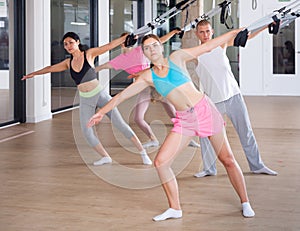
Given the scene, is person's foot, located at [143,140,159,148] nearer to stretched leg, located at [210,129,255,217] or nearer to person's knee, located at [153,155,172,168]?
stretched leg, located at [210,129,255,217]

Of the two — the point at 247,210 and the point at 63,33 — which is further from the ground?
the point at 63,33

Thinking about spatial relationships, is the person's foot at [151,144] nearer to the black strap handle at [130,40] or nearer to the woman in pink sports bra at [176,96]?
the black strap handle at [130,40]

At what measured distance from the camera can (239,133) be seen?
5609 millimetres

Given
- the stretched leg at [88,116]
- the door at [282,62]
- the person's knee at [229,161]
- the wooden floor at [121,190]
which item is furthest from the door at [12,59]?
the door at [282,62]

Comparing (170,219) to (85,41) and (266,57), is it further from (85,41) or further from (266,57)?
(266,57)

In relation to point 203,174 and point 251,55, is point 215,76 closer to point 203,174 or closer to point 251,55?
point 203,174

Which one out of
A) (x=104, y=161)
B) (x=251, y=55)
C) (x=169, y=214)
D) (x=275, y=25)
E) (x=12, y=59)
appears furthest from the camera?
(x=251, y=55)

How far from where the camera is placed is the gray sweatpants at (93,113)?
19.6 ft

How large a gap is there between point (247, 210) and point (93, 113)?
7.14 ft

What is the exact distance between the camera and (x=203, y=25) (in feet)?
17.0

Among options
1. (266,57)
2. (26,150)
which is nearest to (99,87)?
(26,150)

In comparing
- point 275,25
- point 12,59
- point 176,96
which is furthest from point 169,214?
point 12,59

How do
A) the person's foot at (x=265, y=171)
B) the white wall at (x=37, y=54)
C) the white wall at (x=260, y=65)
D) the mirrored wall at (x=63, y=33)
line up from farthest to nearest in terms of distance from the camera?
the white wall at (x=260, y=65), the mirrored wall at (x=63, y=33), the white wall at (x=37, y=54), the person's foot at (x=265, y=171)

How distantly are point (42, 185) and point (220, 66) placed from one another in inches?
74.4
